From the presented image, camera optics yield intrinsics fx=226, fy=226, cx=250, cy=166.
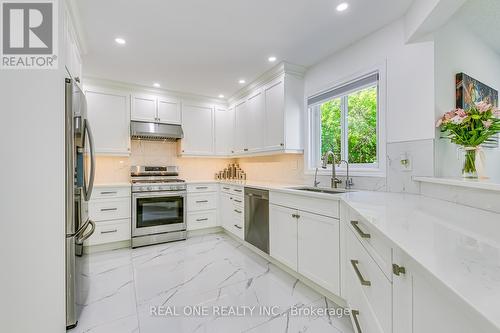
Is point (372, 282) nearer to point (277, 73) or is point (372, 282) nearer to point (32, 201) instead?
point (32, 201)

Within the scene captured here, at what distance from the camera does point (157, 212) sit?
337 cm

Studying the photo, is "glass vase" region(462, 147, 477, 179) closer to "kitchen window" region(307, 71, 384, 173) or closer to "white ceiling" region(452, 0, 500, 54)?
"kitchen window" region(307, 71, 384, 173)

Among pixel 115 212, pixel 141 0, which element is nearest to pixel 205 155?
pixel 115 212

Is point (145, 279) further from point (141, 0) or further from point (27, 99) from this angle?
point (141, 0)

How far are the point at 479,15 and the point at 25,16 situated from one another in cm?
334

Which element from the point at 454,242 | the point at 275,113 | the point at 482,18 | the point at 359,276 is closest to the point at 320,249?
the point at 359,276

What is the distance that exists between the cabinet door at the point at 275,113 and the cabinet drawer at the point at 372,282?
172cm

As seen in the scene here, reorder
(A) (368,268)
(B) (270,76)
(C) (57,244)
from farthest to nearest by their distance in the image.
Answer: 1. (B) (270,76)
2. (C) (57,244)
3. (A) (368,268)

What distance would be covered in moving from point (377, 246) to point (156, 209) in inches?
120

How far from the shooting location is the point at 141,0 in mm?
1778

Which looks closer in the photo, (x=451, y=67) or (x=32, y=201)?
(x=32, y=201)

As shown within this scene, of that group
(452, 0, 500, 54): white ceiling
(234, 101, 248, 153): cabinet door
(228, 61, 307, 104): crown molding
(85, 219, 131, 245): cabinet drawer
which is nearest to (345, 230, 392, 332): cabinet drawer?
(452, 0, 500, 54): white ceiling

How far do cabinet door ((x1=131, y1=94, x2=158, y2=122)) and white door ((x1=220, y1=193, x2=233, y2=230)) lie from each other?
5.67 ft

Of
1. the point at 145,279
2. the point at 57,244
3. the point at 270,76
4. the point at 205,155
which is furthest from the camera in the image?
the point at 205,155
